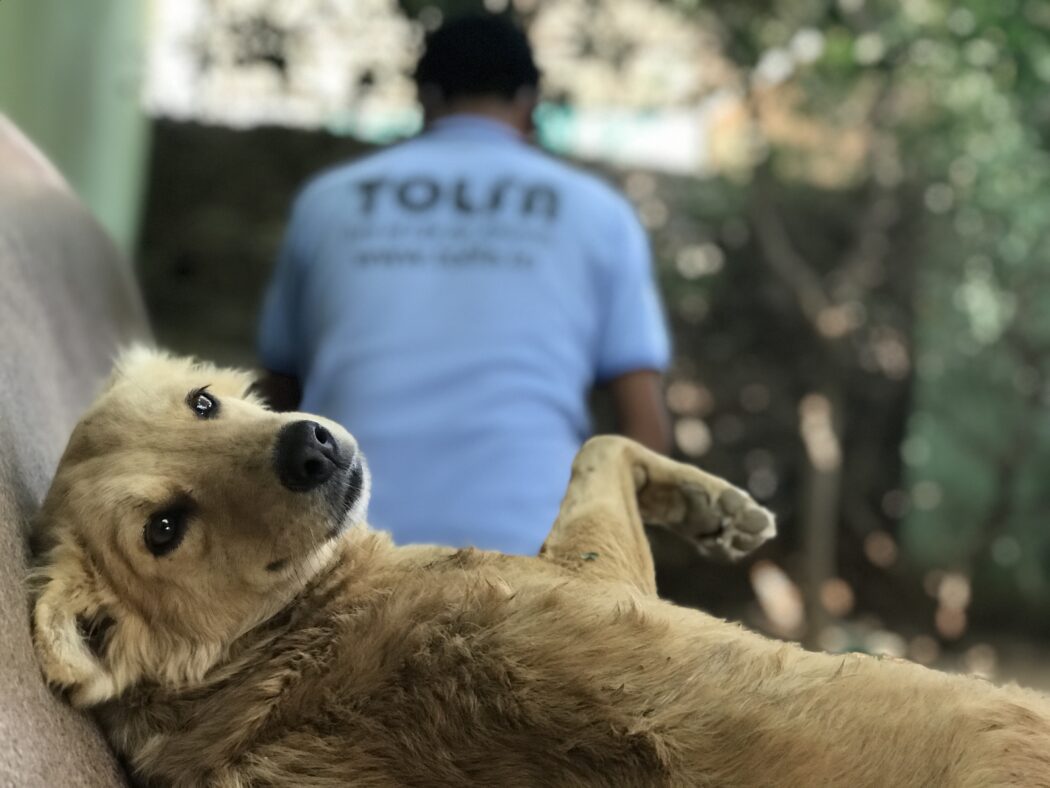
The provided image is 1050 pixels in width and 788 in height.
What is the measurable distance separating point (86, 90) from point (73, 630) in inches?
121

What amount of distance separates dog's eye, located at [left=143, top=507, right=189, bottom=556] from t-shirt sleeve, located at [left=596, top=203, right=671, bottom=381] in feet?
3.59

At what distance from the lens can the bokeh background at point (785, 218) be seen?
345 centimetres

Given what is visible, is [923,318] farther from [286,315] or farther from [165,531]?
[165,531]

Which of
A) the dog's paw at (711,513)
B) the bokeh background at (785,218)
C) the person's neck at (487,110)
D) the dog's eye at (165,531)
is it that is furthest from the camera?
the bokeh background at (785,218)

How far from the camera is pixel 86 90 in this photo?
12.1 feet

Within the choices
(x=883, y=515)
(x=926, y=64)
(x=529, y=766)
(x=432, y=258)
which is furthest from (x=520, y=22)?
(x=883, y=515)

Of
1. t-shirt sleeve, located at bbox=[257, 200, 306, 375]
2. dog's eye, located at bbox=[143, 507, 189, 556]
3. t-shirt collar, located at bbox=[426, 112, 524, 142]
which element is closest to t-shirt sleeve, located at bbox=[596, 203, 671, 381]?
t-shirt collar, located at bbox=[426, 112, 524, 142]

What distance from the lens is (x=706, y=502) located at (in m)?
1.68

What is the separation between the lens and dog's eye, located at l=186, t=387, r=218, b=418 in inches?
59.2

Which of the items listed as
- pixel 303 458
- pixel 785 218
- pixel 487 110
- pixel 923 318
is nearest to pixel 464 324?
pixel 303 458

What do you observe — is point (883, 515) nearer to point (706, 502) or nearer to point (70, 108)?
point (706, 502)

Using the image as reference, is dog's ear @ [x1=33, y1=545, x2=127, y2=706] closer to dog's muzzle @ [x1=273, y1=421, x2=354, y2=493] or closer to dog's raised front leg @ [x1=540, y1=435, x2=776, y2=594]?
dog's muzzle @ [x1=273, y1=421, x2=354, y2=493]

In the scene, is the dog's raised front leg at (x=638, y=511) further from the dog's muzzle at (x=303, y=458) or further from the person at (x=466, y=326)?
the dog's muzzle at (x=303, y=458)

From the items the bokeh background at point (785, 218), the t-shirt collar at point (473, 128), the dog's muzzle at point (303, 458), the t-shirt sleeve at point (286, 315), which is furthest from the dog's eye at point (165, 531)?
the bokeh background at point (785, 218)
